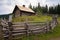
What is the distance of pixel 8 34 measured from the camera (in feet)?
39.0

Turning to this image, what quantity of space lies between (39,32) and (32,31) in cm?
106

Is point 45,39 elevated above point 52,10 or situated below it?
above

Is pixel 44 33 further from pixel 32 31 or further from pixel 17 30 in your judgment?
pixel 17 30

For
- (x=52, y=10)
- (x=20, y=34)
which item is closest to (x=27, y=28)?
(x=20, y=34)

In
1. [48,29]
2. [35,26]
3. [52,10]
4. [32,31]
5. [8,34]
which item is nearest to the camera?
[8,34]

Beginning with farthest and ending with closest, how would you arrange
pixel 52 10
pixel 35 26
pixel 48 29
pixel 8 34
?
pixel 52 10
pixel 48 29
pixel 35 26
pixel 8 34

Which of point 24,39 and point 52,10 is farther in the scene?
point 52,10

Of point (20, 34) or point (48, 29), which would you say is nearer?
point (20, 34)

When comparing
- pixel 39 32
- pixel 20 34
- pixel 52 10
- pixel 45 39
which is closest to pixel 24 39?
pixel 20 34

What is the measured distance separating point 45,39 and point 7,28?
3.03 m

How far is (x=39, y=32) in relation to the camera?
15.2 m

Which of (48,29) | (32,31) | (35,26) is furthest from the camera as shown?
(48,29)

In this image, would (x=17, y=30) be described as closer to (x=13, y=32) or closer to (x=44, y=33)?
(x=13, y=32)

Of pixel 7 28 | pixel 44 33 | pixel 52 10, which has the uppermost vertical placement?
pixel 7 28
